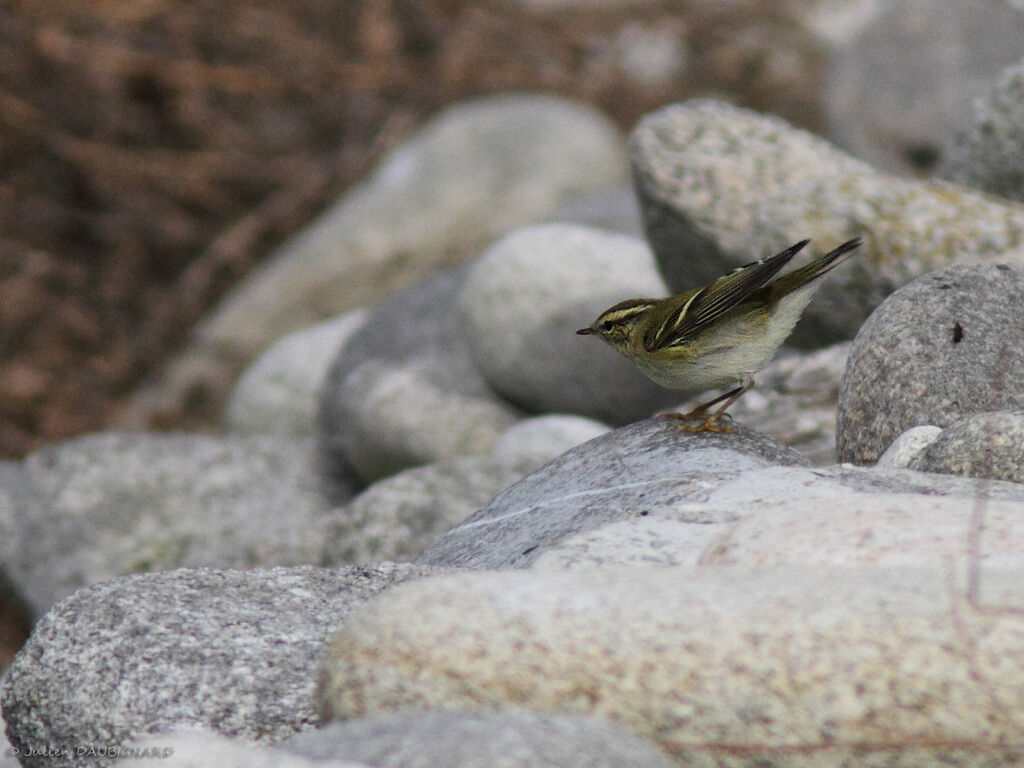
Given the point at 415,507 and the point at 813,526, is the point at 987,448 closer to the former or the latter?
the point at 813,526

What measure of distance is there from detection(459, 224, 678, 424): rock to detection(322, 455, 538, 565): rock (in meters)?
1.17

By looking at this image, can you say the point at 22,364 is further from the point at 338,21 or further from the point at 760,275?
the point at 760,275

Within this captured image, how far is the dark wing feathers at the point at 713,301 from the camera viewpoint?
469 centimetres

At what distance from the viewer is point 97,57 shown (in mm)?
11742

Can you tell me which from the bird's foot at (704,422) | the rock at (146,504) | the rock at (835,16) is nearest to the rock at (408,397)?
the rock at (146,504)

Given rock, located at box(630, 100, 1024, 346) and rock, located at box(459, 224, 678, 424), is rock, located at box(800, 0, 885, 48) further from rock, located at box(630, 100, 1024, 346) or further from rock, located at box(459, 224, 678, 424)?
rock, located at box(630, 100, 1024, 346)

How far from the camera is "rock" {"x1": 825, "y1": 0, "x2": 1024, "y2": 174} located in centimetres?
987

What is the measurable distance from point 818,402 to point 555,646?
11.3 ft

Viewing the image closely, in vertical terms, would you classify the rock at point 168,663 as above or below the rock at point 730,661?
below

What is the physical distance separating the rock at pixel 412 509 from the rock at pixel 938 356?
73.3 inches

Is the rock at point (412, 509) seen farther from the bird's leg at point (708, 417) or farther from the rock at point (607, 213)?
the rock at point (607, 213)

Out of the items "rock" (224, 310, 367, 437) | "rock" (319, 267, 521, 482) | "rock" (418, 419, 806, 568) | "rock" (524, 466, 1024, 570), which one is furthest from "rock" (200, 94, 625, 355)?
"rock" (524, 466, 1024, 570)

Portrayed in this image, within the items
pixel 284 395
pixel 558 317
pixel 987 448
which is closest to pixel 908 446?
pixel 987 448

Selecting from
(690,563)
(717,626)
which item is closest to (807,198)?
(690,563)
